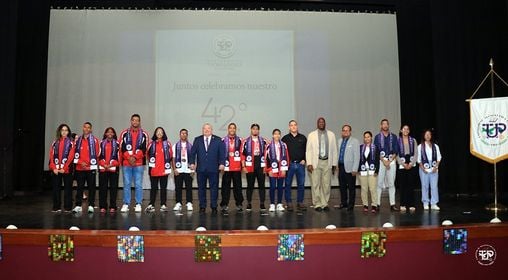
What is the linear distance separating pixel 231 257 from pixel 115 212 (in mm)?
4184

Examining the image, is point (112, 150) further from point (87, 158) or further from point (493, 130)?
point (493, 130)

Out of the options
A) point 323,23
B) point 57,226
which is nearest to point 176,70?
point 323,23

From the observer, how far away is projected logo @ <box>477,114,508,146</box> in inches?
251

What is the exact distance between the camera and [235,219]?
5688 millimetres

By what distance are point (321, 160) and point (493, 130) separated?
8.66 ft

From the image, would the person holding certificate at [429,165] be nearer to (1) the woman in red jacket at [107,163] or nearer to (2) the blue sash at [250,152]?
(2) the blue sash at [250,152]

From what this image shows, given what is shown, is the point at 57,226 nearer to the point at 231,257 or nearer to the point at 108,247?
the point at 108,247

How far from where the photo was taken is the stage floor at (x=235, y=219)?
5148 millimetres

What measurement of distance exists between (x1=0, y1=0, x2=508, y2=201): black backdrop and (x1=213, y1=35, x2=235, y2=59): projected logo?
2.87 feet

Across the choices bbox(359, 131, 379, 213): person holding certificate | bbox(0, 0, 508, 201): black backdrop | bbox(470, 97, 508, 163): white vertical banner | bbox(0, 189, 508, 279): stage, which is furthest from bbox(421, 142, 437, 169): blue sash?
bbox(0, 189, 508, 279): stage

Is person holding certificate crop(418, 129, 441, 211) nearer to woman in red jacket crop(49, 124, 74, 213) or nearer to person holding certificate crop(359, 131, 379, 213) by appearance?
person holding certificate crop(359, 131, 379, 213)

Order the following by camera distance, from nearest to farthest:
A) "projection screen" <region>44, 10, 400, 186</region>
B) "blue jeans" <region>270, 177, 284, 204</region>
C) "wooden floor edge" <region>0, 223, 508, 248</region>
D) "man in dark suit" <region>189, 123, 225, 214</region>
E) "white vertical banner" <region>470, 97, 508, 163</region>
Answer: "wooden floor edge" <region>0, 223, 508, 248</region> → "white vertical banner" <region>470, 97, 508, 163</region> → "man in dark suit" <region>189, 123, 225, 214</region> → "blue jeans" <region>270, 177, 284, 204</region> → "projection screen" <region>44, 10, 400, 186</region>

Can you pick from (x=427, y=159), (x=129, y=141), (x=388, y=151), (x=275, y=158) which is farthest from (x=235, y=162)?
(x=427, y=159)

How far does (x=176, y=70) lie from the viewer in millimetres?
9539
